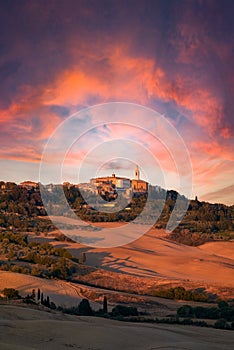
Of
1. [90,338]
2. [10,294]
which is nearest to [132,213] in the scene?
[10,294]

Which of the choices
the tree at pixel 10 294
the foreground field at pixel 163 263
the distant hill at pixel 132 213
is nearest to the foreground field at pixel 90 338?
the tree at pixel 10 294

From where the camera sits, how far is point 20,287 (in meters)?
19.8

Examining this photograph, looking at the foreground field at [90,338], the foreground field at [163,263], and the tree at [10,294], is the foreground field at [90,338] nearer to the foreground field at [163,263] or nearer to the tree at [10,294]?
the tree at [10,294]

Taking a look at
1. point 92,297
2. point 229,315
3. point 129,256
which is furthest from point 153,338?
point 129,256

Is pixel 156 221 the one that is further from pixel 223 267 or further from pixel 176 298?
pixel 176 298

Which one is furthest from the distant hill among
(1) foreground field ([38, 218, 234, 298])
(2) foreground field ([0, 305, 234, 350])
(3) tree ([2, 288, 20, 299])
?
(2) foreground field ([0, 305, 234, 350])

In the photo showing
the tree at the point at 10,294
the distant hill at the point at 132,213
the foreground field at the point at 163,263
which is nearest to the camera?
the tree at the point at 10,294

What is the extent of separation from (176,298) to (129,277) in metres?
5.89

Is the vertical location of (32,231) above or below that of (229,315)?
above

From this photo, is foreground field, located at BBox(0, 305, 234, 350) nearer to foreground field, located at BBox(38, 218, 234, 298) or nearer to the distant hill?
foreground field, located at BBox(38, 218, 234, 298)

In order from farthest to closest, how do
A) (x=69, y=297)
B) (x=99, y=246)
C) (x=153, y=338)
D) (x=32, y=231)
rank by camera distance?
(x=32, y=231) → (x=99, y=246) → (x=69, y=297) → (x=153, y=338)

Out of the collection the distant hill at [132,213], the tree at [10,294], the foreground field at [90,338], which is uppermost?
the distant hill at [132,213]

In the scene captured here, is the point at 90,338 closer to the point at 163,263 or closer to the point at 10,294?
the point at 10,294

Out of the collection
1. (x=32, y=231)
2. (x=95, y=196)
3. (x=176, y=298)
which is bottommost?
(x=176, y=298)
